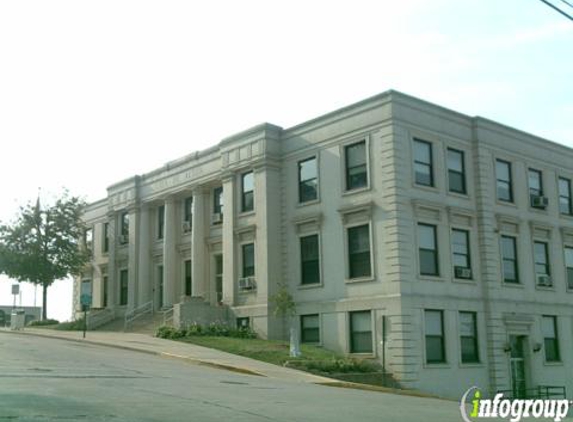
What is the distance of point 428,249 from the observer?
3086 cm

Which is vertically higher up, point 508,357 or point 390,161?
point 390,161

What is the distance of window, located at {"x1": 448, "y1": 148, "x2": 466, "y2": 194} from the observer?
3262 centimetres

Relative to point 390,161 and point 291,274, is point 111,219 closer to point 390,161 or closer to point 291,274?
point 291,274

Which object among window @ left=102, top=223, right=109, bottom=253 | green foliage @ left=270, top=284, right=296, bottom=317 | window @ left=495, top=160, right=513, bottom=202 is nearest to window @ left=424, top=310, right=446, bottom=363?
green foliage @ left=270, top=284, right=296, bottom=317

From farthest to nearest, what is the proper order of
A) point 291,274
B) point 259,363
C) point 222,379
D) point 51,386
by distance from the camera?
point 291,274 → point 259,363 → point 222,379 → point 51,386

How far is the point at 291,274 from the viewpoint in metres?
34.4

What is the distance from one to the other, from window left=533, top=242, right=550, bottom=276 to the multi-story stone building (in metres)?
0.07

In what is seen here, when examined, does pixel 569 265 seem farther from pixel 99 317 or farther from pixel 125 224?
pixel 125 224

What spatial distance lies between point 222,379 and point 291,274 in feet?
45.4

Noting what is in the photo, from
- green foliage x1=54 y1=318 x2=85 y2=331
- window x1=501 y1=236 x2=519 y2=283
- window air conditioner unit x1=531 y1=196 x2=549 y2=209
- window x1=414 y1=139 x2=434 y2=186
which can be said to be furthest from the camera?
green foliage x1=54 y1=318 x2=85 y2=331

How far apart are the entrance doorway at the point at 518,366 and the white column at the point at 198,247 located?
15314 mm

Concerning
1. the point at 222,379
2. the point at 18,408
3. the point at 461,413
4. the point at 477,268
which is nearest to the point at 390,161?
the point at 477,268

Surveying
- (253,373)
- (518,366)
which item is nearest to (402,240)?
(518,366)

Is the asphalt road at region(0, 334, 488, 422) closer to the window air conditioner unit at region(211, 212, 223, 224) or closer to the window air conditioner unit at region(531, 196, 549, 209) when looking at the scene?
the window air conditioner unit at region(211, 212, 223, 224)
